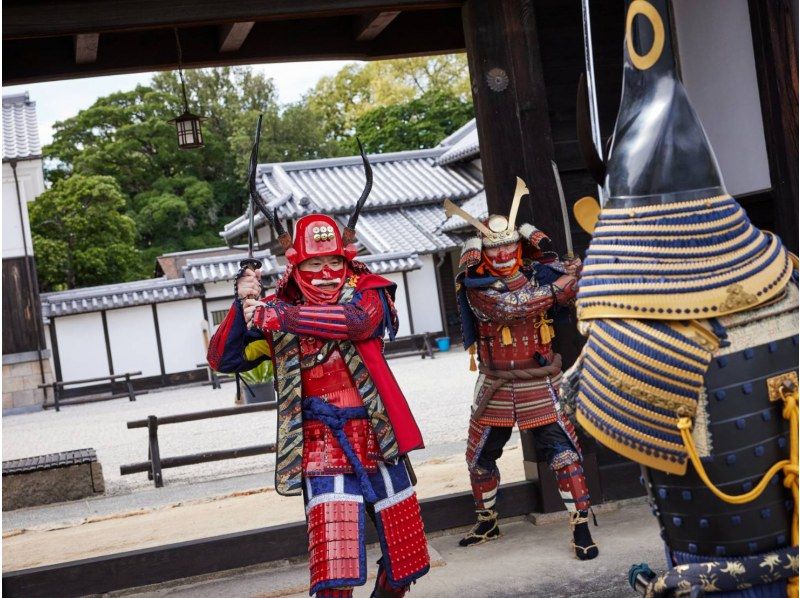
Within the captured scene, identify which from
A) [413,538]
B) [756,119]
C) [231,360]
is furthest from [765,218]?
[231,360]

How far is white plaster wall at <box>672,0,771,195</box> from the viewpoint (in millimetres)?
4730

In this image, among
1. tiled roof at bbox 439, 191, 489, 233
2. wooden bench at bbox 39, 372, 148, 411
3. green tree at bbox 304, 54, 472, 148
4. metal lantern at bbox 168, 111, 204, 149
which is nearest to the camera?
metal lantern at bbox 168, 111, 204, 149

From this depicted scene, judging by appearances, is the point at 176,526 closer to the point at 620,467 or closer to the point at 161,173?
the point at 620,467

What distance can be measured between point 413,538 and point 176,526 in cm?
385

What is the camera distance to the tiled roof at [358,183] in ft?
85.9

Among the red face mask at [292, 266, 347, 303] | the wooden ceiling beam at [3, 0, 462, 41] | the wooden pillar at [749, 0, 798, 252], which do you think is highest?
the wooden ceiling beam at [3, 0, 462, 41]

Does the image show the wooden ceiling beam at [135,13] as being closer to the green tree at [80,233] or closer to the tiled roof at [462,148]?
the green tree at [80,233]

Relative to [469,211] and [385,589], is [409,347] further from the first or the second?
[385,589]

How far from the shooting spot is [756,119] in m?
4.75

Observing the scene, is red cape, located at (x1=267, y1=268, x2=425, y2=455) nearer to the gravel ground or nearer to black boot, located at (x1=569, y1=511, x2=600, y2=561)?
black boot, located at (x1=569, y1=511, x2=600, y2=561)

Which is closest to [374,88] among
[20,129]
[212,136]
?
[212,136]

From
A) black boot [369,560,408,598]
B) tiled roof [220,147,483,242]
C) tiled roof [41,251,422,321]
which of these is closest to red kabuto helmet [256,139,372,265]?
black boot [369,560,408,598]

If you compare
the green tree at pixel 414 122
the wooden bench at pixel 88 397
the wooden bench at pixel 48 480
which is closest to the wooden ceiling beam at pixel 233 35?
the wooden bench at pixel 48 480

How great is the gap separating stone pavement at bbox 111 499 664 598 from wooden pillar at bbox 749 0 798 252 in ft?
5.87
